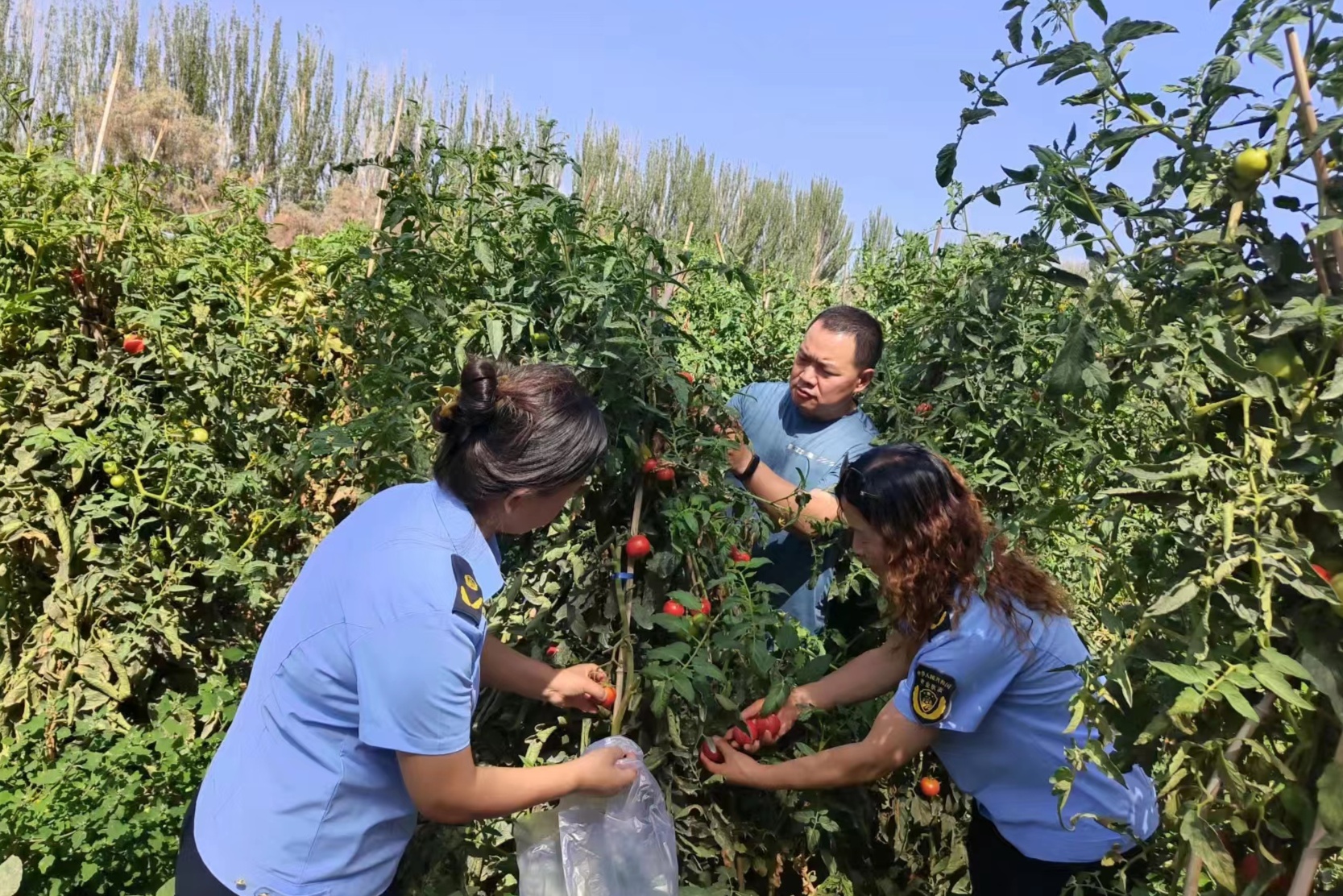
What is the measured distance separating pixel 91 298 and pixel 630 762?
6.83 feet

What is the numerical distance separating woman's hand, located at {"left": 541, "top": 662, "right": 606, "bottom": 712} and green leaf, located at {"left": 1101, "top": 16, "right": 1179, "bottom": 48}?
121 cm

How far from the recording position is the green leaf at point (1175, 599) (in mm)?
796

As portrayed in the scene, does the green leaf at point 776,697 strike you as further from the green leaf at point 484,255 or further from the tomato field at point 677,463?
the green leaf at point 484,255

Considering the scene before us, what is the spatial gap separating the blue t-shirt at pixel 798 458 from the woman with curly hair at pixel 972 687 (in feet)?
2.24

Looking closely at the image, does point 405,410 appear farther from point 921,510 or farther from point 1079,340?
point 1079,340

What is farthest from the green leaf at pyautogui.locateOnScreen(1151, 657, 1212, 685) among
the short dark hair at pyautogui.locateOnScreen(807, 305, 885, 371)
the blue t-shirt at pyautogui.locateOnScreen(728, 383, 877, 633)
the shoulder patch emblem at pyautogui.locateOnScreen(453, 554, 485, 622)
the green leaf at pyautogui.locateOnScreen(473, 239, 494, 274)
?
the short dark hair at pyautogui.locateOnScreen(807, 305, 885, 371)

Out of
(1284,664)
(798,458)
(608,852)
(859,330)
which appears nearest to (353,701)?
(608,852)

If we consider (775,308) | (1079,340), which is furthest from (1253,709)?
(775,308)

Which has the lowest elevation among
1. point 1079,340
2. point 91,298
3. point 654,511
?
point 91,298

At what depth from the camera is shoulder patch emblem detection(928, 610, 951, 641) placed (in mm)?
1505

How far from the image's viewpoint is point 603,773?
1381 mm

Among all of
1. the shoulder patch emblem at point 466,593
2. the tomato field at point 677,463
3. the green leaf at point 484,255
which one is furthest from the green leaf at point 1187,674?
the green leaf at point 484,255

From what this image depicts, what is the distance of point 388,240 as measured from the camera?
1711 mm

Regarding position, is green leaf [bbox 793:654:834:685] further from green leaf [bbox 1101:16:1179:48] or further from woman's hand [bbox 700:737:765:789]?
green leaf [bbox 1101:16:1179:48]
